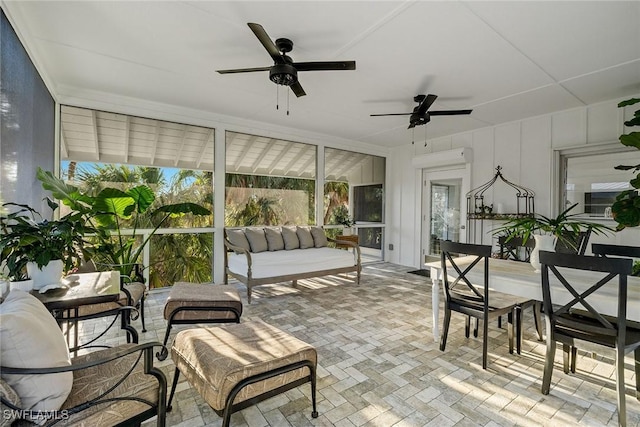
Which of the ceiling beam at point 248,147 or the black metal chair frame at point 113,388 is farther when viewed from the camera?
the ceiling beam at point 248,147

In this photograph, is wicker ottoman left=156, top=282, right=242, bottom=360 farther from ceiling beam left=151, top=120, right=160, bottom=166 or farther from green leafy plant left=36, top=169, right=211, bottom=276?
ceiling beam left=151, top=120, right=160, bottom=166

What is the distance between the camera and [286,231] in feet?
17.8

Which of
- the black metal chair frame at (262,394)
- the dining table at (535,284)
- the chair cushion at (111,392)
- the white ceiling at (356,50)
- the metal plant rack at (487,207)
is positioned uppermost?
the white ceiling at (356,50)

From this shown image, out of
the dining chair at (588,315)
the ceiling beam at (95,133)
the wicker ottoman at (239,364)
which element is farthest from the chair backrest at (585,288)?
the ceiling beam at (95,133)

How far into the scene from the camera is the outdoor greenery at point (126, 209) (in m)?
3.23

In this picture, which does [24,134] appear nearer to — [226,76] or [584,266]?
[226,76]

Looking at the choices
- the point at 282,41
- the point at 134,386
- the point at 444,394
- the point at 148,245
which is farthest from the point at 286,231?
the point at 134,386

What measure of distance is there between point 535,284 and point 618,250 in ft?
4.24

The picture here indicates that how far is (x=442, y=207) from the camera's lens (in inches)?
247

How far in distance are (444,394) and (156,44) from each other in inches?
150

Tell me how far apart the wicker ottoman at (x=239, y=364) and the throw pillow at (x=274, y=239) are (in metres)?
3.09

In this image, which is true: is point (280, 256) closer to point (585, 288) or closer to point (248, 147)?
point (248, 147)

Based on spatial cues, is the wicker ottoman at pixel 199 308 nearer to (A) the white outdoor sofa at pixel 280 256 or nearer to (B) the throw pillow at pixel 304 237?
(A) the white outdoor sofa at pixel 280 256

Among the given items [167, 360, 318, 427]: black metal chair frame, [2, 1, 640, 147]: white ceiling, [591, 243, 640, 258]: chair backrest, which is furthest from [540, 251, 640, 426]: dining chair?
[2, 1, 640, 147]: white ceiling
